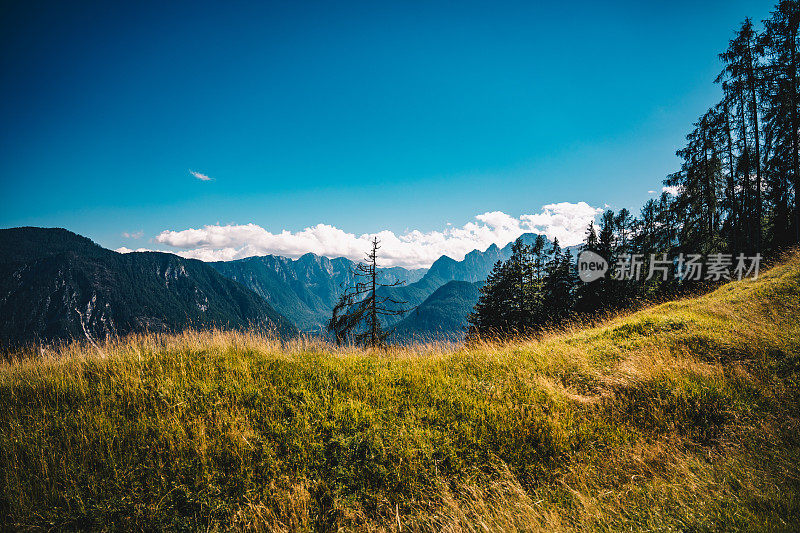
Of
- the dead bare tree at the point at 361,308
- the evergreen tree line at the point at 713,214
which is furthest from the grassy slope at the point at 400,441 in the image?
the dead bare tree at the point at 361,308

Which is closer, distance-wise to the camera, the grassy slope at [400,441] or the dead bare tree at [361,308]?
the grassy slope at [400,441]

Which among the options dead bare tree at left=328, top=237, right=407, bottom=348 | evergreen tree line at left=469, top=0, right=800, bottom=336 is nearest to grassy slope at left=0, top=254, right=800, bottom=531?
evergreen tree line at left=469, top=0, right=800, bottom=336

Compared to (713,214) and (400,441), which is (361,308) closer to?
(400,441)

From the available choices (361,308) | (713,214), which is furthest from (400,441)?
(713,214)

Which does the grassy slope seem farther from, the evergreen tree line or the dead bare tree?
the dead bare tree

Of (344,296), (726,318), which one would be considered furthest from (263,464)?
(344,296)

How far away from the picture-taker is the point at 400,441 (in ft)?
13.0

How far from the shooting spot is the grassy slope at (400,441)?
300 centimetres

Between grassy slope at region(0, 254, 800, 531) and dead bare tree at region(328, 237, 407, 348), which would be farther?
dead bare tree at region(328, 237, 407, 348)

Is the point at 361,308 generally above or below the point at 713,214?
below

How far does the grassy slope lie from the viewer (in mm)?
3002

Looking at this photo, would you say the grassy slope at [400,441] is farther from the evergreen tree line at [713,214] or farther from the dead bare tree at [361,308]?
the dead bare tree at [361,308]

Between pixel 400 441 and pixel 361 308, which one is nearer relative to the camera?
pixel 400 441

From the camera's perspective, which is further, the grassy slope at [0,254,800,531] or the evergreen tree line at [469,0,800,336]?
the evergreen tree line at [469,0,800,336]
